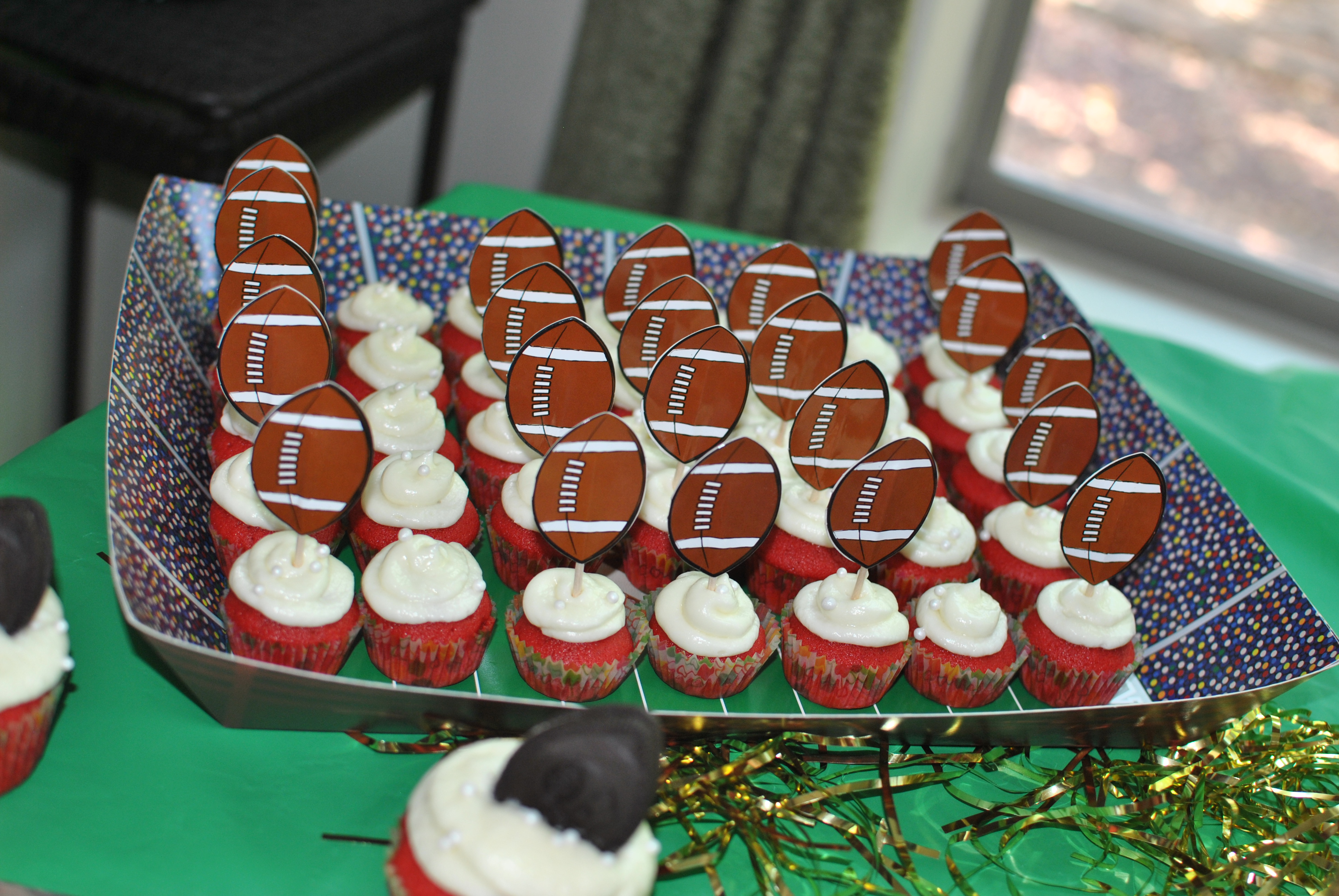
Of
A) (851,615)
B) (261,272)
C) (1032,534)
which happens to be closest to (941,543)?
(1032,534)

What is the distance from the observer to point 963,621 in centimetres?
142

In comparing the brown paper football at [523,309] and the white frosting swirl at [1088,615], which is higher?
the brown paper football at [523,309]

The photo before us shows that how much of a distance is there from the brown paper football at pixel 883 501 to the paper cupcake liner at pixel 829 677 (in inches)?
4.9

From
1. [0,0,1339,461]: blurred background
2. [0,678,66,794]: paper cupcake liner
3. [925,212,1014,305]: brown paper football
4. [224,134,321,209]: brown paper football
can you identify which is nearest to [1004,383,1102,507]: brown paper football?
[925,212,1014,305]: brown paper football

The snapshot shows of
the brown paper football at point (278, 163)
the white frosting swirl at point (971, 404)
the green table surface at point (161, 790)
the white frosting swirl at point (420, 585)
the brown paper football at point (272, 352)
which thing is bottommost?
the green table surface at point (161, 790)

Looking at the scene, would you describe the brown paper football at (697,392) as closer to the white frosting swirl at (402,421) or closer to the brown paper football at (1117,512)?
the white frosting swirl at (402,421)

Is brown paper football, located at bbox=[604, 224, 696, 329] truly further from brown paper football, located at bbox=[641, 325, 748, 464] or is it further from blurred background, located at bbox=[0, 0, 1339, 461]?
blurred background, located at bbox=[0, 0, 1339, 461]

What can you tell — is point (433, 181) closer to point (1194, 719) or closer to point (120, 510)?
point (120, 510)

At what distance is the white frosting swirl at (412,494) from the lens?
1.44 meters

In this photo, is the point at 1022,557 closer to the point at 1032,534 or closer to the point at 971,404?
the point at 1032,534

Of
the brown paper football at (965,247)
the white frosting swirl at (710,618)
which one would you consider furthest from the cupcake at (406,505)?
the brown paper football at (965,247)

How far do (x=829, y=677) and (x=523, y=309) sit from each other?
64 centimetres

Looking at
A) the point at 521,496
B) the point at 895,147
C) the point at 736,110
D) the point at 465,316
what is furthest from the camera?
the point at 895,147

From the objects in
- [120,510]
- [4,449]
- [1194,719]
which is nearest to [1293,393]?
[1194,719]
